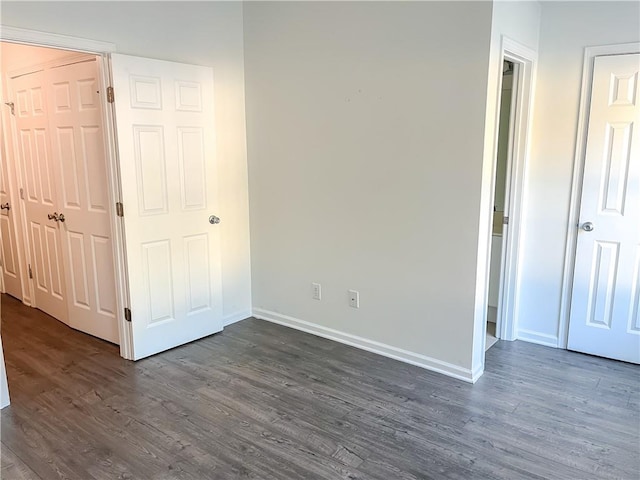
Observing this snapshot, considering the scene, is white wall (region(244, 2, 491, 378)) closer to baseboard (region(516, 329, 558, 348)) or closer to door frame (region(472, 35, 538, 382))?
door frame (region(472, 35, 538, 382))

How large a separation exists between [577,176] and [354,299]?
6.11ft

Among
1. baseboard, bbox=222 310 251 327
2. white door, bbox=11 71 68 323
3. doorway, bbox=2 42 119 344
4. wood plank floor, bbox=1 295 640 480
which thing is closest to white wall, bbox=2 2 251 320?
baseboard, bbox=222 310 251 327

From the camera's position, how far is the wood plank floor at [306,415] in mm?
2295

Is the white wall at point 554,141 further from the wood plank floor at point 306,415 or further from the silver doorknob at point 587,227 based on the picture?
the wood plank floor at point 306,415

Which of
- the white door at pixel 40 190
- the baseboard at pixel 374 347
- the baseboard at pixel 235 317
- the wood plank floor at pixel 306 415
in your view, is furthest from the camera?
the baseboard at pixel 235 317

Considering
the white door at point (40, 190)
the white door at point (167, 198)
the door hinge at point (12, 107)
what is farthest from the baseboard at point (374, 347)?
the door hinge at point (12, 107)

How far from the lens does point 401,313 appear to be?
11.1 feet

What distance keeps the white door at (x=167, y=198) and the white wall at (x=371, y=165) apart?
0.54 metres

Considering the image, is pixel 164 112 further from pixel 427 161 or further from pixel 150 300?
pixel 427 161

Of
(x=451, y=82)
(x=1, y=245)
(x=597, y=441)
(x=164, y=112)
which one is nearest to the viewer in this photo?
(x=597, y=441)

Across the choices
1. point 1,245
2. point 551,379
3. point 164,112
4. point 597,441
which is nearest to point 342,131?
point 164,112

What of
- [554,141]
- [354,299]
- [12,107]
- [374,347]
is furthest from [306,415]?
[12,107]

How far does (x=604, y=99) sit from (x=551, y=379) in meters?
→ 1.95

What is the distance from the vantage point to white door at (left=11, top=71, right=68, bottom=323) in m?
3.88
